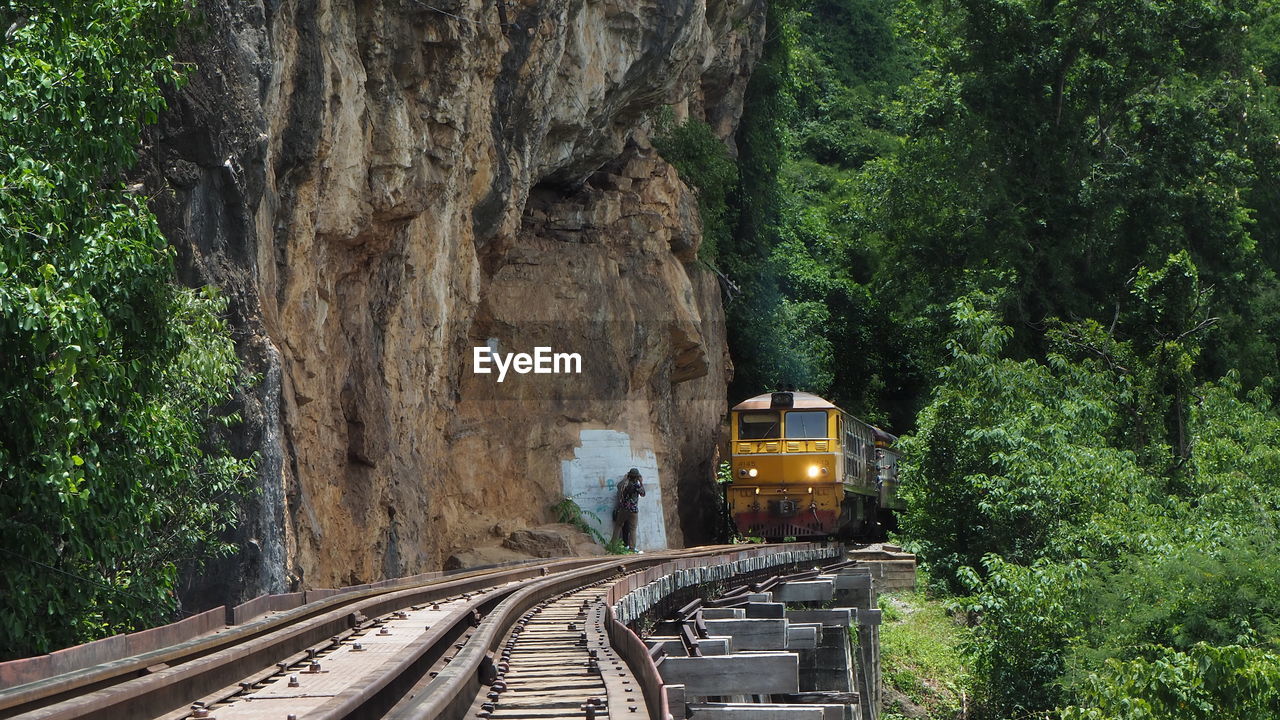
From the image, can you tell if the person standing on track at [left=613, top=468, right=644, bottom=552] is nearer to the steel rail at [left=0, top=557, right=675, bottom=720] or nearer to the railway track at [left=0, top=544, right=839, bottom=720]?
the railway track at [left=0, top=544, right=839, bottom=720]

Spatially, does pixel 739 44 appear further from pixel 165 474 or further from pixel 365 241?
pixel 165 474

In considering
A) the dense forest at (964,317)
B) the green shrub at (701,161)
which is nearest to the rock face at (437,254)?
the green shrub at (701,161)

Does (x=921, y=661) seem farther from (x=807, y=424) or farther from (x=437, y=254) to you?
(x=437, y=254)

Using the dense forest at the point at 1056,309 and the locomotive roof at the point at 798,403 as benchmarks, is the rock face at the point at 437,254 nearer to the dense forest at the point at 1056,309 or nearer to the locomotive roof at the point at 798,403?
the locomotive roof at the point at 798,403

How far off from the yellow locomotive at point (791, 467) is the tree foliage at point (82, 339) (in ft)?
57.1

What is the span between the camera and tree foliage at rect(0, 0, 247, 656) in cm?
841

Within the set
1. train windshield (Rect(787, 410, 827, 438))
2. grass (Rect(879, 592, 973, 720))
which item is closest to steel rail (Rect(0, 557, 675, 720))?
grass (Rect(879, 592, 973, 720))

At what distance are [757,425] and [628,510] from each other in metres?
3.25

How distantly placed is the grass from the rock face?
22.7 feet

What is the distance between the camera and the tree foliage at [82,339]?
8.41m

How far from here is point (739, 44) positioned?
3662cm

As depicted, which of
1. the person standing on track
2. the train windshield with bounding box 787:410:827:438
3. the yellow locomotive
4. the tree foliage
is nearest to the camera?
the tree foliage

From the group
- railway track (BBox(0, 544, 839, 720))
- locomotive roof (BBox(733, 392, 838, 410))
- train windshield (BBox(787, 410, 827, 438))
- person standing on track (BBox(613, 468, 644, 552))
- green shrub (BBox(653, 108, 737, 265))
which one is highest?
green shrub (BBox(653, 108, 737, 265))

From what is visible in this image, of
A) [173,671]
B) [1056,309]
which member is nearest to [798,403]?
[1056,309]
